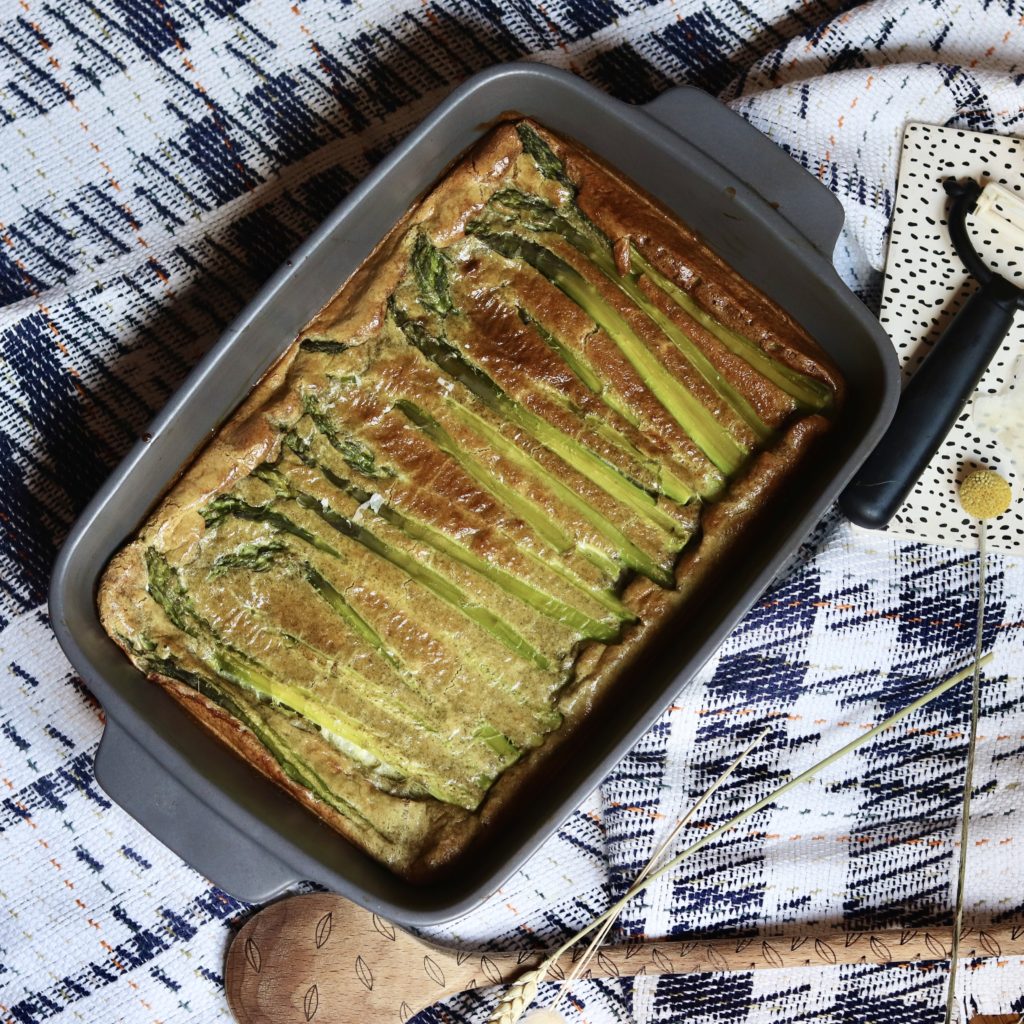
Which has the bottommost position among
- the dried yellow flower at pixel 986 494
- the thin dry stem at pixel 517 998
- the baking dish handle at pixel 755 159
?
the thin dry stem at pixel 517 998

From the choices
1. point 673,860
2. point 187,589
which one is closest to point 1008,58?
point 673,860

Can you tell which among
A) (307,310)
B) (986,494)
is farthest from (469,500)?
(986,494)

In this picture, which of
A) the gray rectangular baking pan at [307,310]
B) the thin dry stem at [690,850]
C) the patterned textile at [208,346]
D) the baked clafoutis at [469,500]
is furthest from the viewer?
the patterned textile at [208,346]

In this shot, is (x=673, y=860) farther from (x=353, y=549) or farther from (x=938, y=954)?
(x=353, y=549)

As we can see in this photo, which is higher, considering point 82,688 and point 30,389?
point 30,389

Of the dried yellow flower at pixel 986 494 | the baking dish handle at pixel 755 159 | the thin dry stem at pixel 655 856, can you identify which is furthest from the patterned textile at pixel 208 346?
the baking dish handle at pixel 755 159

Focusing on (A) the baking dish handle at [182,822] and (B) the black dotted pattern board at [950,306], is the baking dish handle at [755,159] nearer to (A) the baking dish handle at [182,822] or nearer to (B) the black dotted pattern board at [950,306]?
(B) the black dotted pattern board at [950,306]
